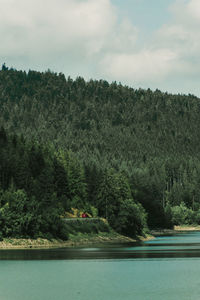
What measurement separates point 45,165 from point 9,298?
12219 cm

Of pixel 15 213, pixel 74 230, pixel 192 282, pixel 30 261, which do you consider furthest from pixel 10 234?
pixel 192 282

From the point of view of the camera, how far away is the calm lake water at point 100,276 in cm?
7269

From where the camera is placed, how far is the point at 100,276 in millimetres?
88500

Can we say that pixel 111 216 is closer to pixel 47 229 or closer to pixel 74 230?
pixel 74 230

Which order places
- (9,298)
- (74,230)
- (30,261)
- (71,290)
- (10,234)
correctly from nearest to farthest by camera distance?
1. (9,298)
2. (71,290)
3. (30,261)
4. (10,234)
5. (74,230)

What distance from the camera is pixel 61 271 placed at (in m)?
94.3

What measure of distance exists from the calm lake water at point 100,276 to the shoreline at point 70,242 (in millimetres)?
14984

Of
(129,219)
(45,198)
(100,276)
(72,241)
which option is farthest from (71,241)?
(100,276)

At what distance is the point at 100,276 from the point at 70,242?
64.7 meters

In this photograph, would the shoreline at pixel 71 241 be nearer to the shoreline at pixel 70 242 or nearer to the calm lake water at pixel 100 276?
the shoreline at pixel 70 242

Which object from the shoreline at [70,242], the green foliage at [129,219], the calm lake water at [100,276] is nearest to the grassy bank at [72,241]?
the shoreline at [70,242]

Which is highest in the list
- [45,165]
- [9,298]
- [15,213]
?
[45,165]

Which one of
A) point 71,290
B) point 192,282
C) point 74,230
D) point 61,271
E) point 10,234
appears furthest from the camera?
point 74,230

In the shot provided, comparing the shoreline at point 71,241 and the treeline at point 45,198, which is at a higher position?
the treeline at point 45,198
